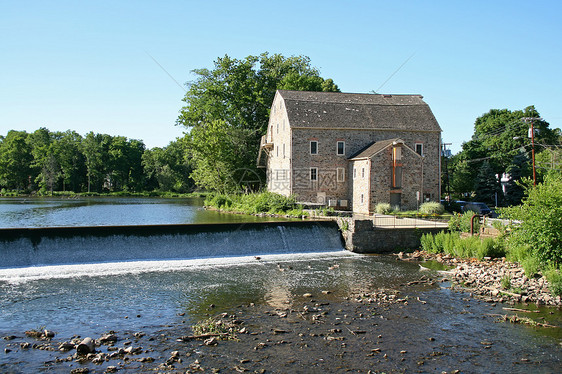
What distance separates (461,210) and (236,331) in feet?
101

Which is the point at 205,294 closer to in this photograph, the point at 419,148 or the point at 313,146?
the point at 313,146

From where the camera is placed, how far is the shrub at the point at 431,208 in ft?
115

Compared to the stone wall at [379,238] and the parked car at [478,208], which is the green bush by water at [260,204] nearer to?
the stone wall at [379,238]

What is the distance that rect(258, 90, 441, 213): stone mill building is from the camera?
121 feet

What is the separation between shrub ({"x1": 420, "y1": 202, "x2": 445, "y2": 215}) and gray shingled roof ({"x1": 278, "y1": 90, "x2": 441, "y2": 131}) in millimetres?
7839

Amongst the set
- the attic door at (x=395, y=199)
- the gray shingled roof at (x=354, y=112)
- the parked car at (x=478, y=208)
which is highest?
the gray shingled roof at (x=354, y=112)

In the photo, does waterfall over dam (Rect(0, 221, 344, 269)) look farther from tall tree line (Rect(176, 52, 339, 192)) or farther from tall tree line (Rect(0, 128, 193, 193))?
tall tree line (Rect(0, 128, 193, 193))

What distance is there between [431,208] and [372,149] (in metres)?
6.72

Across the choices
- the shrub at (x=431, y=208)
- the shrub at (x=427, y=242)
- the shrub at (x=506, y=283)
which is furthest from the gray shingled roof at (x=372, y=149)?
the shrub at (x=506, y=283)

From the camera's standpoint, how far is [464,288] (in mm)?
16516

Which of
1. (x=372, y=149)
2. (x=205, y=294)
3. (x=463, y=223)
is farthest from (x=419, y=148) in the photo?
(x=205, y=294)

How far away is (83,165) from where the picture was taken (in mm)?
89562

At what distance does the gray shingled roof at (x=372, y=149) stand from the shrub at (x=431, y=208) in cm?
558

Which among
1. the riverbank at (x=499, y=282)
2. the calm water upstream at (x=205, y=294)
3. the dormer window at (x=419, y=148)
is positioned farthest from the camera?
the dormer window at (x=419, y=148)
